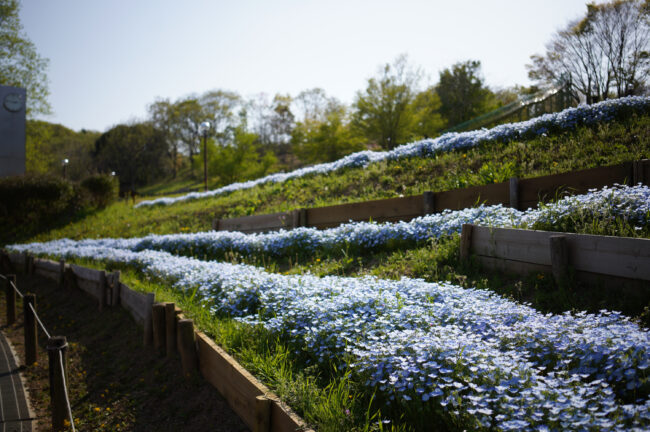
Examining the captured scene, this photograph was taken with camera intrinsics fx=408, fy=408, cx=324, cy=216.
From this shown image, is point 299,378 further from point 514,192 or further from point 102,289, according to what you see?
point 102,289

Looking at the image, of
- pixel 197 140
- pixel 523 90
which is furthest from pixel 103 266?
pixel 197 140

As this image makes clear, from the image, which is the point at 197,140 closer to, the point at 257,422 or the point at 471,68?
the point at 471,68

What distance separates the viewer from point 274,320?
358cm

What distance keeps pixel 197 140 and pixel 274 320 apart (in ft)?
186

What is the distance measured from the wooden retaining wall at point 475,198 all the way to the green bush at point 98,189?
13396 millimetres

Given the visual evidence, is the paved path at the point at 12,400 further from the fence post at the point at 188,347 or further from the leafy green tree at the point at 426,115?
the leafy green tree at the point at 426,115

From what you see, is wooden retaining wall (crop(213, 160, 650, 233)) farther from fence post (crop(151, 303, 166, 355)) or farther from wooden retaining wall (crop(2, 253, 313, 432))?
fence post (crop(151, 303, 166, 355))

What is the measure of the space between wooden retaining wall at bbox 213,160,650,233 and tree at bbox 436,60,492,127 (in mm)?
26332

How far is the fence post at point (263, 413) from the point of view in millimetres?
2529

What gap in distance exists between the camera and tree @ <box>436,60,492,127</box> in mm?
31578

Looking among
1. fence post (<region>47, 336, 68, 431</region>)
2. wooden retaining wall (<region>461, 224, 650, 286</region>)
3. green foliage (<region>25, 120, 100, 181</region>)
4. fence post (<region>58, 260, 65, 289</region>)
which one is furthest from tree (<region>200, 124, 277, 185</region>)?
fence post (<region>47, 336, 68, 431</region>)

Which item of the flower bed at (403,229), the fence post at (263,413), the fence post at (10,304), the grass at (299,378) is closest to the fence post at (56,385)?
the grass at (299,378)

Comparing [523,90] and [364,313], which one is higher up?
[523,90]

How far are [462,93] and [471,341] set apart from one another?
32569 millimetres
